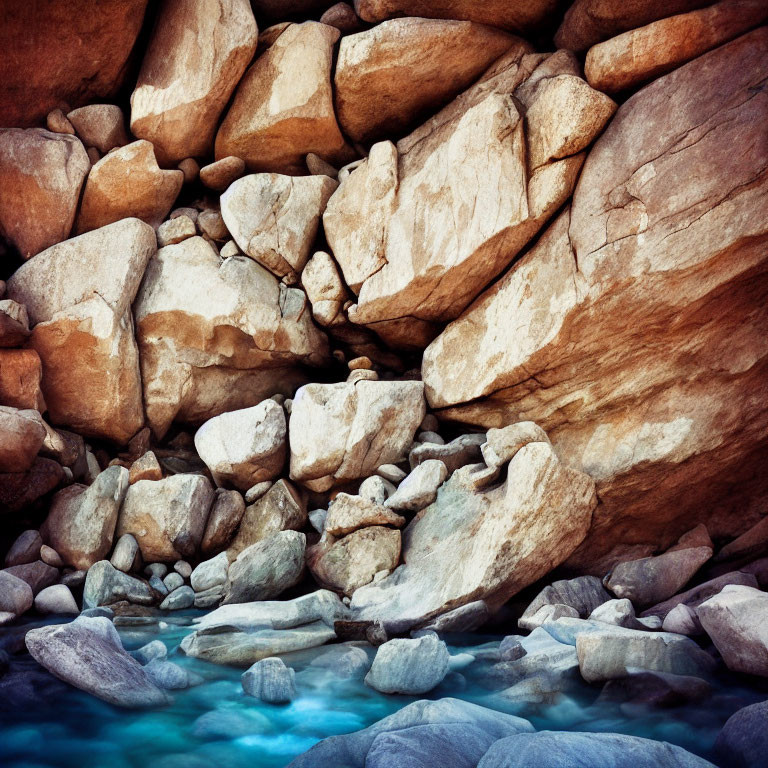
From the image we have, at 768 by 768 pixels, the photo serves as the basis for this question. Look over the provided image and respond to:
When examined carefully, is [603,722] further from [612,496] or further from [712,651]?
[612,496]

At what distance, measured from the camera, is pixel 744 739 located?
10.7 feet

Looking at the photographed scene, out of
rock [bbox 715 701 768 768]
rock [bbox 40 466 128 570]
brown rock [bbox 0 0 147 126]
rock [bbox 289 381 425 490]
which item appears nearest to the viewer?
rock [bbox 715 701 768 768]

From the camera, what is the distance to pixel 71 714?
385cm

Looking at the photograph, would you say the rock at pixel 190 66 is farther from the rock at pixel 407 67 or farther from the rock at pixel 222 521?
the rock at pixel 222 521

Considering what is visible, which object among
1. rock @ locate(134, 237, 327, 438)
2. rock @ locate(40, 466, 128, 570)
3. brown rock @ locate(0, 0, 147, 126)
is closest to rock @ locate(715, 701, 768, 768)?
rock @ locate(40, 466, 128, 570)

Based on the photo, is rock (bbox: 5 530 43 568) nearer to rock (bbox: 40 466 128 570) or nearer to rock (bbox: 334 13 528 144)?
rock (bbox: 40 466 128 570)

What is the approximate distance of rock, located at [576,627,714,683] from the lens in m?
4.44

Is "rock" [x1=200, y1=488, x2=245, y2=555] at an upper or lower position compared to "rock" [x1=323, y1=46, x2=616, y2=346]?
lower

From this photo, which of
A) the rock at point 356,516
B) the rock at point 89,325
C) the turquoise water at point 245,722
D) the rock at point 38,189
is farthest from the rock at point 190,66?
the turquoise water at point 245,722

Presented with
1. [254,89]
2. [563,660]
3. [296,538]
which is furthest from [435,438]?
[254,89]

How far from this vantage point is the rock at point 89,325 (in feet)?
27.8

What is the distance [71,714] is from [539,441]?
5059mm

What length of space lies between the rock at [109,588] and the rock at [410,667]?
11.9ft

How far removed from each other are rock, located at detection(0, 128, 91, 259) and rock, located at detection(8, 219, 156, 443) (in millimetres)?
514
